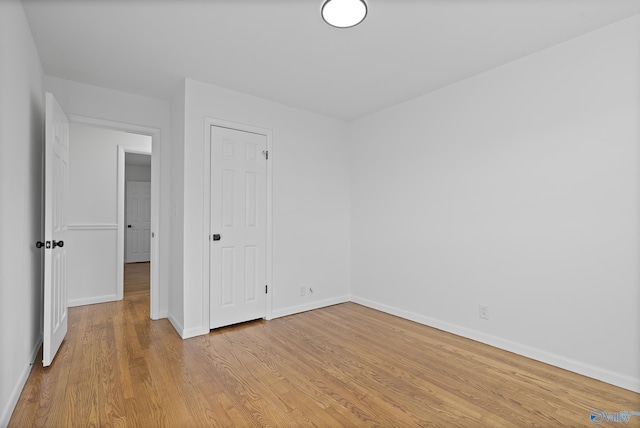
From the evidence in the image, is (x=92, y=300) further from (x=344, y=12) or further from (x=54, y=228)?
(x=344, y=12)

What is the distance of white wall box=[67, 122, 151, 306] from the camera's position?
416cm

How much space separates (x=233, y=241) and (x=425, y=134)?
2.42 m

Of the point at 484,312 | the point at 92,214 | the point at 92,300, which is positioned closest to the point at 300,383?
the point at 484,312

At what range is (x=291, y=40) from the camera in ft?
8.04

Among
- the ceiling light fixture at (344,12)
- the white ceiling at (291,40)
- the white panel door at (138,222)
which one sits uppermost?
the white ceiling at (291,40)

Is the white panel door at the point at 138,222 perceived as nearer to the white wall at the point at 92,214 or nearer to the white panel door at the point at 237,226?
the white wall at the point at 92,214

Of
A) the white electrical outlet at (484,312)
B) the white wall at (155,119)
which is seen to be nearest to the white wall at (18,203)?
the white wall at (155,119)

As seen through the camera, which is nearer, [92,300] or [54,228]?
[54,228]

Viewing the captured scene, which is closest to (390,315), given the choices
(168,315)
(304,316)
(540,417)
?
(304,316)

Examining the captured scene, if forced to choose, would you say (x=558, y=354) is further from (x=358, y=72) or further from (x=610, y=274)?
(x=358, y=72)

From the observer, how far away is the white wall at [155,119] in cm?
329

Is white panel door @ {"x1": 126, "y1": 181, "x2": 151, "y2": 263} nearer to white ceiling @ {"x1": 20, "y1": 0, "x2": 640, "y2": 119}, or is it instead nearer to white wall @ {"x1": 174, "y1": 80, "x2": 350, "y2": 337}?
white ceiling @ {"x1": 20, "y1": 0, "x2": 640, "y2": 119}

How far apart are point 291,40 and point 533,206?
94.3 inches

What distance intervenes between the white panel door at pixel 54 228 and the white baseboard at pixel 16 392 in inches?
4.2
